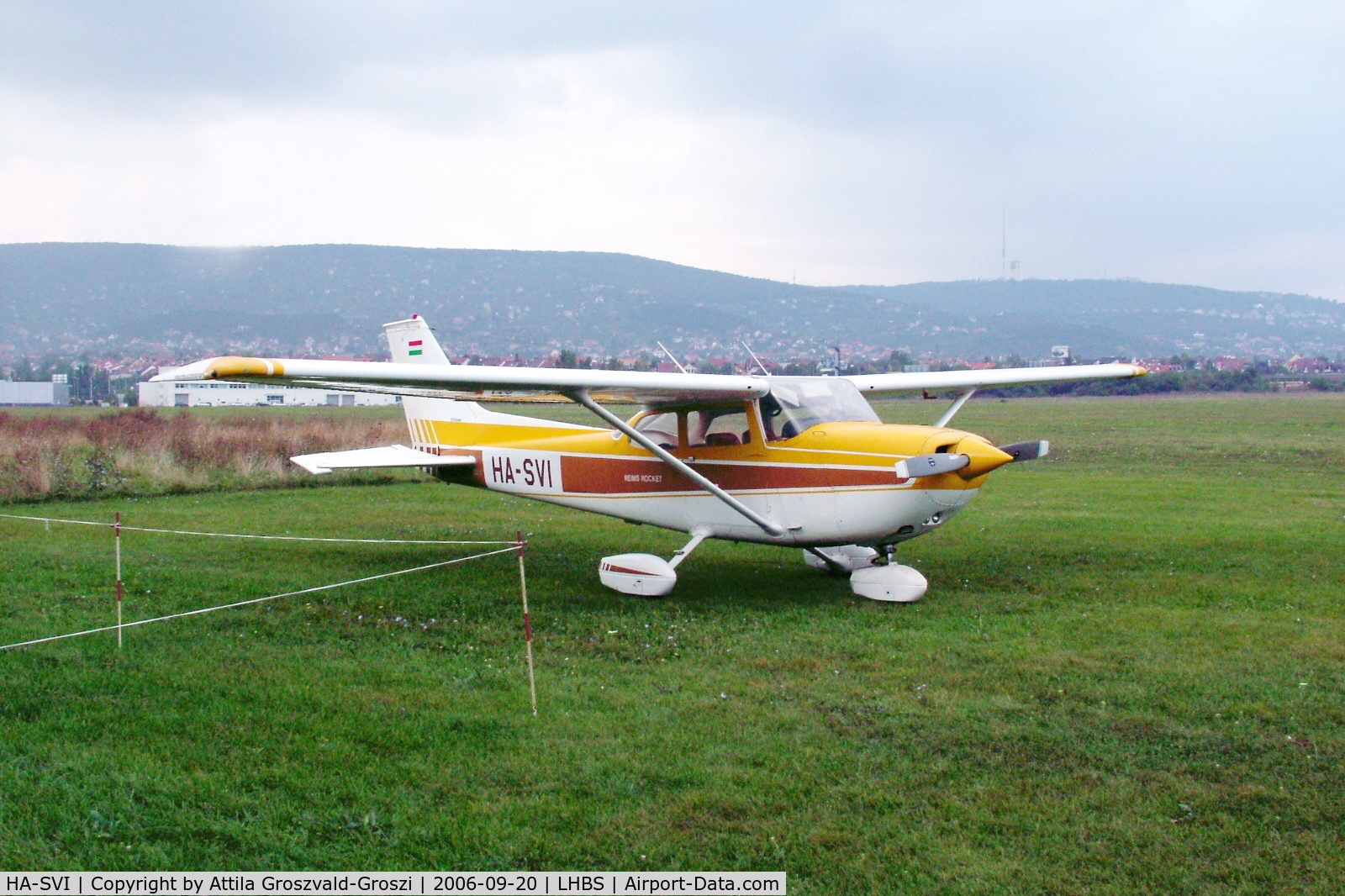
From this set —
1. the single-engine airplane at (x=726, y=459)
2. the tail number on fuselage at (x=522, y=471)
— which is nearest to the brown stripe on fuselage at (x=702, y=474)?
the single-engine airplane at (x=726, y=459)

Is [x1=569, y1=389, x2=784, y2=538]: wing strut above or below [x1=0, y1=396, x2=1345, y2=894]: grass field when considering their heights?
above

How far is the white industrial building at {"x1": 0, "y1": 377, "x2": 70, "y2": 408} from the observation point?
7538cm

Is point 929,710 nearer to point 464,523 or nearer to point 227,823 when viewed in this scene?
point 227,823

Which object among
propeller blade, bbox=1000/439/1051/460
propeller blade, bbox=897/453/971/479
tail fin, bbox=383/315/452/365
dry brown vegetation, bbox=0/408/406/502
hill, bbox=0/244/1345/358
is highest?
hill, bbox=0/244/1345/358

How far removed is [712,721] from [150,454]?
17580 millimetres

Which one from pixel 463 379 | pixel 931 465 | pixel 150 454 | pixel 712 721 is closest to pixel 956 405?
pixel 931 465

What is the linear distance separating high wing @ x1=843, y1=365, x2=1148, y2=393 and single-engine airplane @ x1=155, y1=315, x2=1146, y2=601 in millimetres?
136

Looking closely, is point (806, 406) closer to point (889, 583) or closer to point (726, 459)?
point (726, 459)

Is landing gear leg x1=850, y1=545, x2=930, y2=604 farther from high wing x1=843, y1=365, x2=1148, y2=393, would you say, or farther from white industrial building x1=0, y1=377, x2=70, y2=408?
white industrial building x1=0, y1=377, x2=70, y2=408

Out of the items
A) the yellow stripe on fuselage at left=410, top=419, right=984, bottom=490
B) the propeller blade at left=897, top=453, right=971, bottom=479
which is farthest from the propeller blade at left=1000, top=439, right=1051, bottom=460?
the propeller blade at left=897, top=453, right=971, bottom=479

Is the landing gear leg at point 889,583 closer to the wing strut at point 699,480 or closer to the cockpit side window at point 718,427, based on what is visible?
the wing strut at point 699,480

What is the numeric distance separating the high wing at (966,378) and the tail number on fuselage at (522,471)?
3.50 metres

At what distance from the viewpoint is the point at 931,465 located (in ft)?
29.1

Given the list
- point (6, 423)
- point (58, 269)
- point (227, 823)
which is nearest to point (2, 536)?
point (227, 823)
